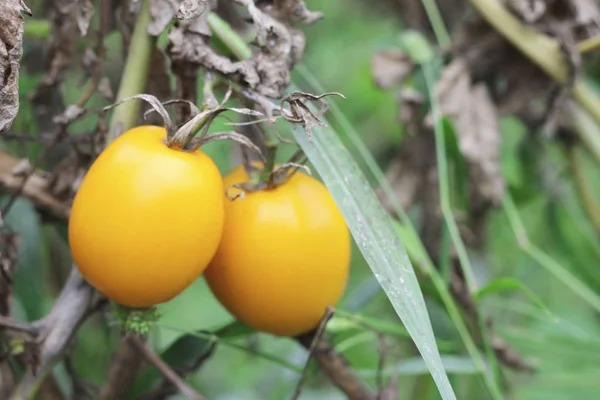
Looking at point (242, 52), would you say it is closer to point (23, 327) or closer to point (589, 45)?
point (23, 327)

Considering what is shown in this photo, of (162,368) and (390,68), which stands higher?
(390,68)

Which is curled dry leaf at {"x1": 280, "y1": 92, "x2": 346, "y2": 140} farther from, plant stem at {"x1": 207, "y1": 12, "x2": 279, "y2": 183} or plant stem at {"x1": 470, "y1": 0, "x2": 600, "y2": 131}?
plant stem at {"x1": 470, "y1": 0, "x2": 600, "y2": 131}

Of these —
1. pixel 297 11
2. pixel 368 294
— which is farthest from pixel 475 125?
pixel 297 11

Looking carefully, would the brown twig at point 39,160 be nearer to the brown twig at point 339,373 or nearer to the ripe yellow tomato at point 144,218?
the ripe yellow tomato at point 144,218

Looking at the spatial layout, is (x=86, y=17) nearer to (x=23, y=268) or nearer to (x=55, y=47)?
(x=55, y=47)

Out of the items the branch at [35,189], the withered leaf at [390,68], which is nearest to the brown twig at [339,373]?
the branch at [35,189]

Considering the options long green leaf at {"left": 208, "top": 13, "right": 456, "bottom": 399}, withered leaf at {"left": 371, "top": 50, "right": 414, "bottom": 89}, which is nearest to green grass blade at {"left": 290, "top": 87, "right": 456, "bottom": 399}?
long green leaf at {"left": 208, "top": 13, "right": 456, "bottom": 399}
